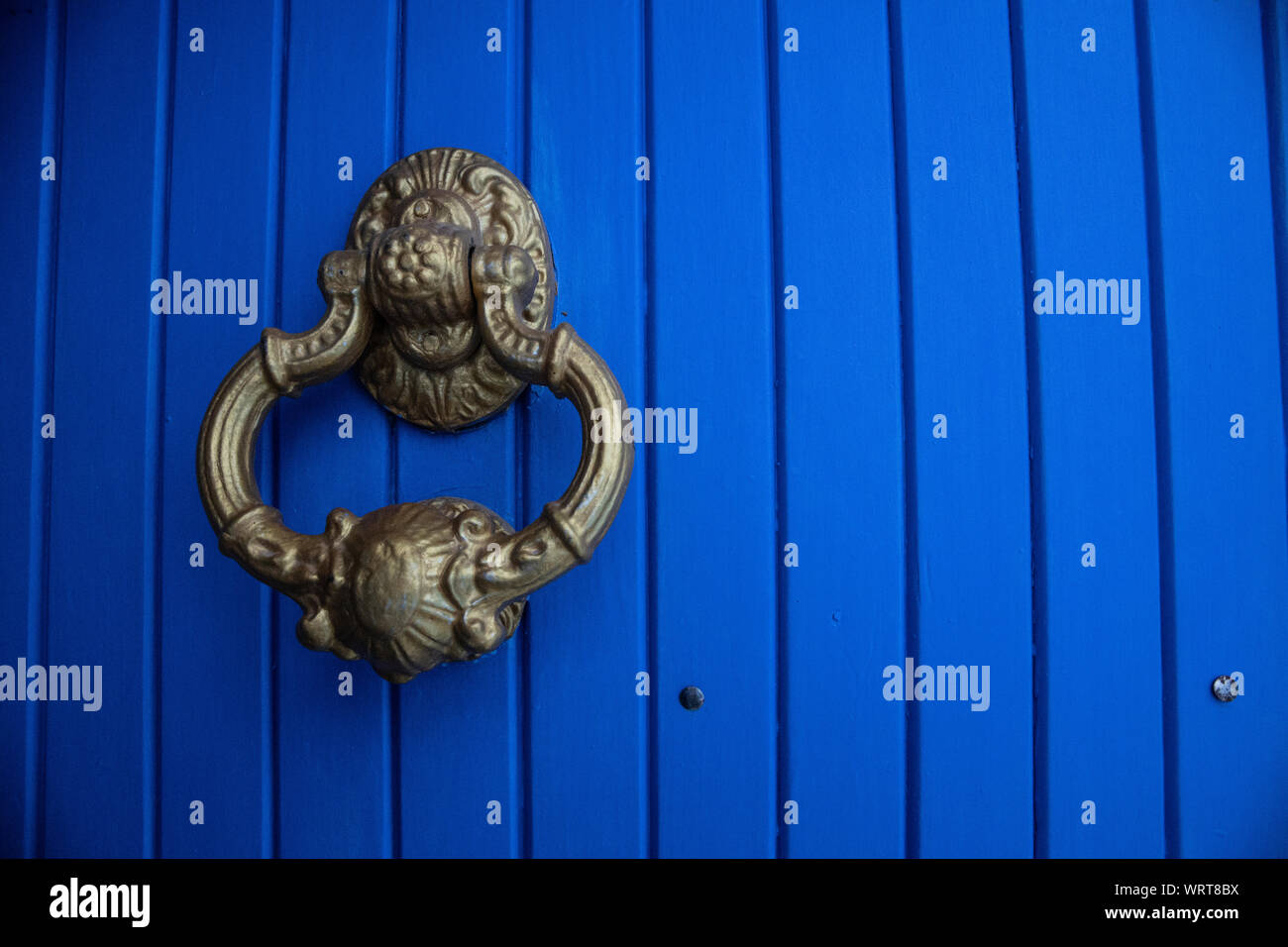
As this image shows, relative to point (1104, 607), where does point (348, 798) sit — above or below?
below

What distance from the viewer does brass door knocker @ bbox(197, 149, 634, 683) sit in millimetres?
488

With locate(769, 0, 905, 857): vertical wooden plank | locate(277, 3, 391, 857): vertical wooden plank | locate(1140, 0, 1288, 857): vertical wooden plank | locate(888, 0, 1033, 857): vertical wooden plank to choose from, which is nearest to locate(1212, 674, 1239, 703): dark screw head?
locate(1140, 0, 1288, 857): vertical wooden plank

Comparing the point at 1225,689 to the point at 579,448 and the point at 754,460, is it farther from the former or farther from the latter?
the point at 579,448

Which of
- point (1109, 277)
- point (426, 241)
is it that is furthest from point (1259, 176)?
point (426, 241)

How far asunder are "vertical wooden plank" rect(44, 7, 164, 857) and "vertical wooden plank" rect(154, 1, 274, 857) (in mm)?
25

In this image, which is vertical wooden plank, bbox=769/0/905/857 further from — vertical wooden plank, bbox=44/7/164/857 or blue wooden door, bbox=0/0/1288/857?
vertical wooden plank, bbox=44/7/164/857

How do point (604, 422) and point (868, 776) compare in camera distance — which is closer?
point (604, 422)

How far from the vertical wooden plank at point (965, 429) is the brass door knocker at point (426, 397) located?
270mm

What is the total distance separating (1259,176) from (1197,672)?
0.40m

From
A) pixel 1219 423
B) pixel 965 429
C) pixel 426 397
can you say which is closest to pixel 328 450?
pixel 426 397

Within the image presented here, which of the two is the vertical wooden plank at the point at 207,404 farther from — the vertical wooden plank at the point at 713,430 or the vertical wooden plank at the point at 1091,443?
the vertical wooden plank at the point at 1091,443

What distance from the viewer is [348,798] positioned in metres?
0.60

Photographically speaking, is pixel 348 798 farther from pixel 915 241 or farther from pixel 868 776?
pixel 915 241

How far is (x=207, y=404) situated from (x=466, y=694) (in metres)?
0.32
